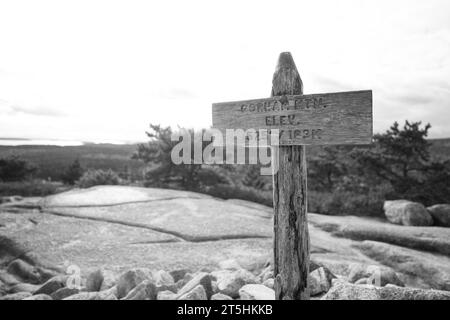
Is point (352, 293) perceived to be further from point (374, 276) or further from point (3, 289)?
point (3, 289)

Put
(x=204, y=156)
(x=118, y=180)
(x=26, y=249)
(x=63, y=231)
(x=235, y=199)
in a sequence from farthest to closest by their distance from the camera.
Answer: (x=118, y=180), (x=204, y=156), (x=235, y=199), (x=63, y=231), (x=26, y=249)

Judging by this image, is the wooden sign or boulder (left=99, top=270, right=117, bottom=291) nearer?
the wooden sign

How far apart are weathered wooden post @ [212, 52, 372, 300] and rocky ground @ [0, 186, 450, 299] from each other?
0.53m

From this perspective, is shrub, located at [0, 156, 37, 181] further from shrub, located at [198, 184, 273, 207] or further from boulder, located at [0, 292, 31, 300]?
boulder, located at [0, 292, 31, 300]

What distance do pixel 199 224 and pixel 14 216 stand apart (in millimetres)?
4470

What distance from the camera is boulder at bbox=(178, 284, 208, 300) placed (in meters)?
3.99

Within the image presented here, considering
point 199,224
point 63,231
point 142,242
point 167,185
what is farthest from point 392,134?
point 63,231

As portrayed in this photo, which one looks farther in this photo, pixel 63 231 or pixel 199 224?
pixel 199 224

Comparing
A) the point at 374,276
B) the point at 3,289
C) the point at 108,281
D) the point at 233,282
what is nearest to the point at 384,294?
the point at 374,276

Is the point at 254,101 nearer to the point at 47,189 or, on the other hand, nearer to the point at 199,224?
the point at 199,224

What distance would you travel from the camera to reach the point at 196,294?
4031mm

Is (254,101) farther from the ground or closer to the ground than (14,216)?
farther from the ground

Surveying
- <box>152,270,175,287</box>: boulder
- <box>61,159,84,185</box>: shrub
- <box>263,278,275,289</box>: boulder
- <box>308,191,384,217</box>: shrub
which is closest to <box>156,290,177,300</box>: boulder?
<box>152,270,175,287</box>: boulder

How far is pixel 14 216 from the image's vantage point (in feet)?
27.5
